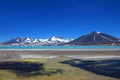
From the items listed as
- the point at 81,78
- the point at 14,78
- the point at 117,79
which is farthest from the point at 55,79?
the point at 117,79

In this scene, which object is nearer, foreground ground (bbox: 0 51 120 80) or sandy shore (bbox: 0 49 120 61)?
foreground ground (bbox: 0 51 120 80)

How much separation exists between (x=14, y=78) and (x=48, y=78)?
3806mm

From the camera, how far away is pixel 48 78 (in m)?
24.7

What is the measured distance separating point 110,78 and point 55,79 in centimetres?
577

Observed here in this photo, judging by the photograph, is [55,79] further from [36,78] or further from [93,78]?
[93,78]

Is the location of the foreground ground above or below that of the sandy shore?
below

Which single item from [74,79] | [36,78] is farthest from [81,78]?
[36,78]

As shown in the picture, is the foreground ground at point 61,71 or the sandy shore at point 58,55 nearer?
the foreground ground at point 61,71

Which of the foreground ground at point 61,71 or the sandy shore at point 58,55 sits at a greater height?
the sandy shore at point 58,55

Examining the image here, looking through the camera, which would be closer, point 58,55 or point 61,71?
point 61,71

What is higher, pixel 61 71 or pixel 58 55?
pixel 58 55

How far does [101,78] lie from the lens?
24125mm

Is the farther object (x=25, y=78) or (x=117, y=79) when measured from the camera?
(x=25, y=78)

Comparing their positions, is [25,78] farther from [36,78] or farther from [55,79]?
[55,79]
